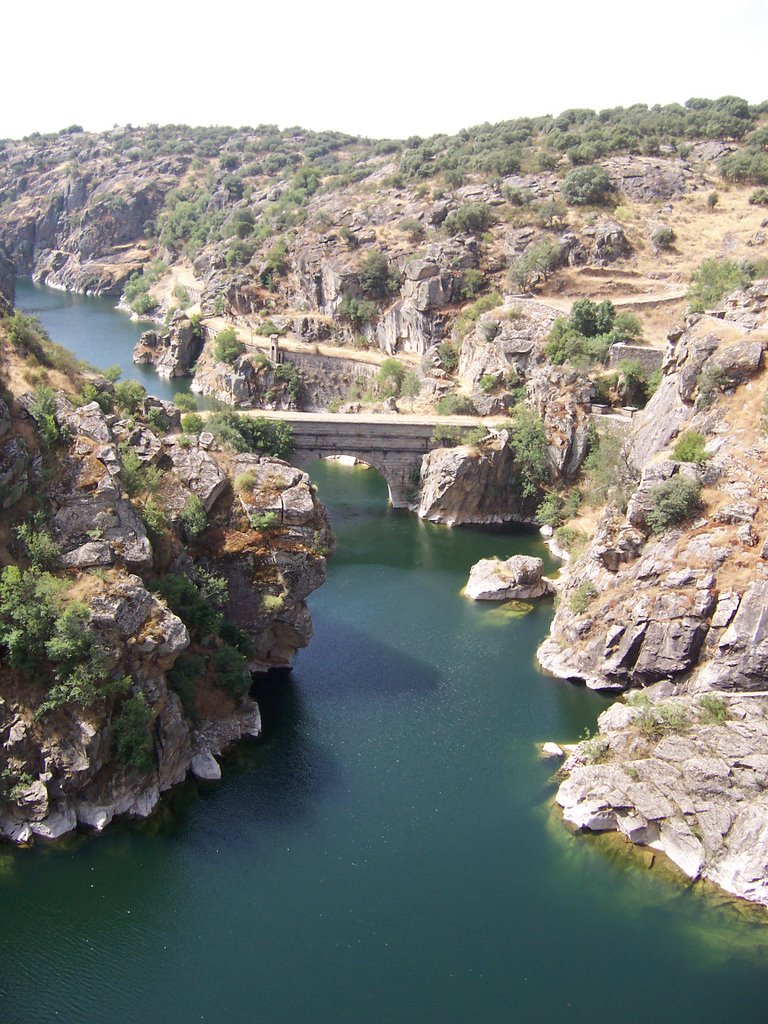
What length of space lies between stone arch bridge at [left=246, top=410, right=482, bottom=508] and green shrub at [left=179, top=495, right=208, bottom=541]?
71.6 feet

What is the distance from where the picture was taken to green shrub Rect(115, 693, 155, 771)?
96.2 feet

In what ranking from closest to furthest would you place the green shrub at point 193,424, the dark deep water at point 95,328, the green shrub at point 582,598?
1. the green shrub at point 582,598
2. the green shrub at point 193,424
3. the dark deep water at point 95,328

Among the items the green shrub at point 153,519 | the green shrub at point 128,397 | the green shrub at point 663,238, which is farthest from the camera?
the green shrub at point 663,238

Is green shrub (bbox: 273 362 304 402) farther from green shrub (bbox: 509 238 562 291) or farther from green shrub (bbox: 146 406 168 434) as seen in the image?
green shrub (bbox: 146 406 168 434)

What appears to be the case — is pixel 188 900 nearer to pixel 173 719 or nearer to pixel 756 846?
pixel 173 719

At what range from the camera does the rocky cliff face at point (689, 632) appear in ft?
96.4

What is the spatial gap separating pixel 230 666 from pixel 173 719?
393 centimetres

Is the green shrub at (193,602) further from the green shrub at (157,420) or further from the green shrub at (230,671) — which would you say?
the green shrub at (157,420)

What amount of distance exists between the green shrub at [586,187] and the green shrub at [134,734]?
2635 inches

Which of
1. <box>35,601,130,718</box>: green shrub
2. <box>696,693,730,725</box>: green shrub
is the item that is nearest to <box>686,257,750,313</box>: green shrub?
<box>696,693,730,725</box>: green shrub

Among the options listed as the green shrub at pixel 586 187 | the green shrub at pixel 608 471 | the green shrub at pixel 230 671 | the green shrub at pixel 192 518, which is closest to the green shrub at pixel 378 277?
the green shrub at pixel 586 187

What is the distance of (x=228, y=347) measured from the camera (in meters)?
81.1

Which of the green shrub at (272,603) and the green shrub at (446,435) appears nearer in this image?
the green shrub at (272,603)

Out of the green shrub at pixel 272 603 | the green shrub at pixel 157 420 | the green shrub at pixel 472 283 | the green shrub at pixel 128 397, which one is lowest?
the green shrub at pixel 272 603
